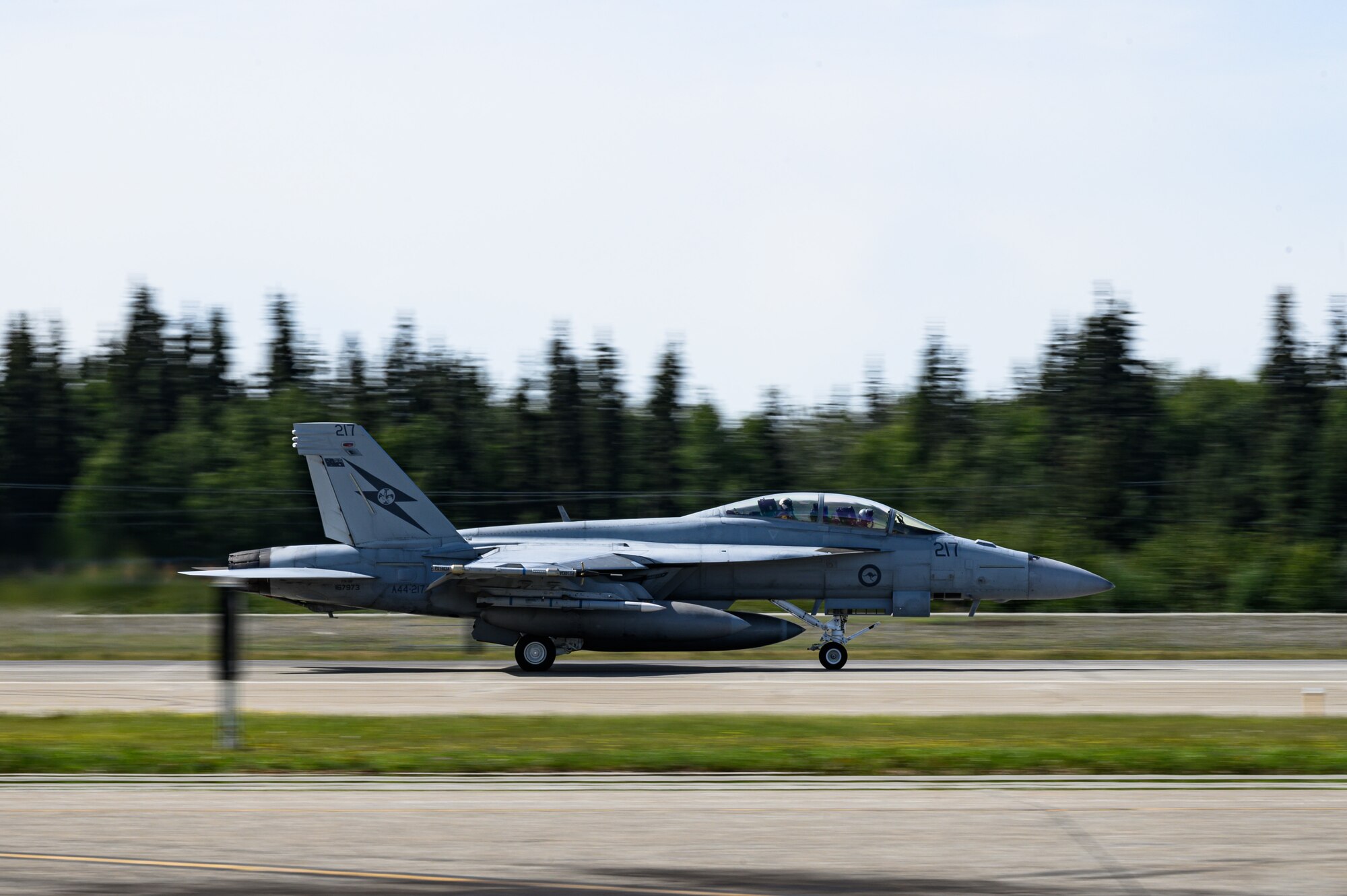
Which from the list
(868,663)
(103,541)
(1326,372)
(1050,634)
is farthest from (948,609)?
(1326,372)

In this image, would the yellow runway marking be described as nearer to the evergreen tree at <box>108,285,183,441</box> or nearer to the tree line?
the tree line

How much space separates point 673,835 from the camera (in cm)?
966

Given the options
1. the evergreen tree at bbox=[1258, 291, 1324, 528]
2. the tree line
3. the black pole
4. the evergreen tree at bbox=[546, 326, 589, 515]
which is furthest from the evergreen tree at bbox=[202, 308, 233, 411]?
the black pole

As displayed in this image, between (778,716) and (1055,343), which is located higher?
(1055,343)

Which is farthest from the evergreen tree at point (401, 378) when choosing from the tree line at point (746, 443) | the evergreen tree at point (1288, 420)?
the evergreen tree at point (1288, 420)

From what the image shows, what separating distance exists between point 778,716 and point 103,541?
9.74 metres

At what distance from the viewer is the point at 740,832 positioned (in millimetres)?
9758

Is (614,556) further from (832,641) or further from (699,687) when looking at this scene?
(832,641)

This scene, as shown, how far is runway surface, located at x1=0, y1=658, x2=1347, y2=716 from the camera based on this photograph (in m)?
18.9

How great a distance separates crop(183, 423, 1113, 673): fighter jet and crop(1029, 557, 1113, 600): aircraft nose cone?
0.03 meters

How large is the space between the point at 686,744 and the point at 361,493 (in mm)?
12245

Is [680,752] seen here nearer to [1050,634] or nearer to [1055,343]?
[1050,634]

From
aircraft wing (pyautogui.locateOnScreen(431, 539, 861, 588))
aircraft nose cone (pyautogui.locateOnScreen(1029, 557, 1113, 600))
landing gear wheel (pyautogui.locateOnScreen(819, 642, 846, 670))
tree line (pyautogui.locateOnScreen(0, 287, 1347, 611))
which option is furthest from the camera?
tree line (pyautogui.locateOnScreen(0, 287, 1347, 611))

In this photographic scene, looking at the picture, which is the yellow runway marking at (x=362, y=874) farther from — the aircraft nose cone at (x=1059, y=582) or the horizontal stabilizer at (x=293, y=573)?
the aircraft nose cone at (x=1059, y=582)
